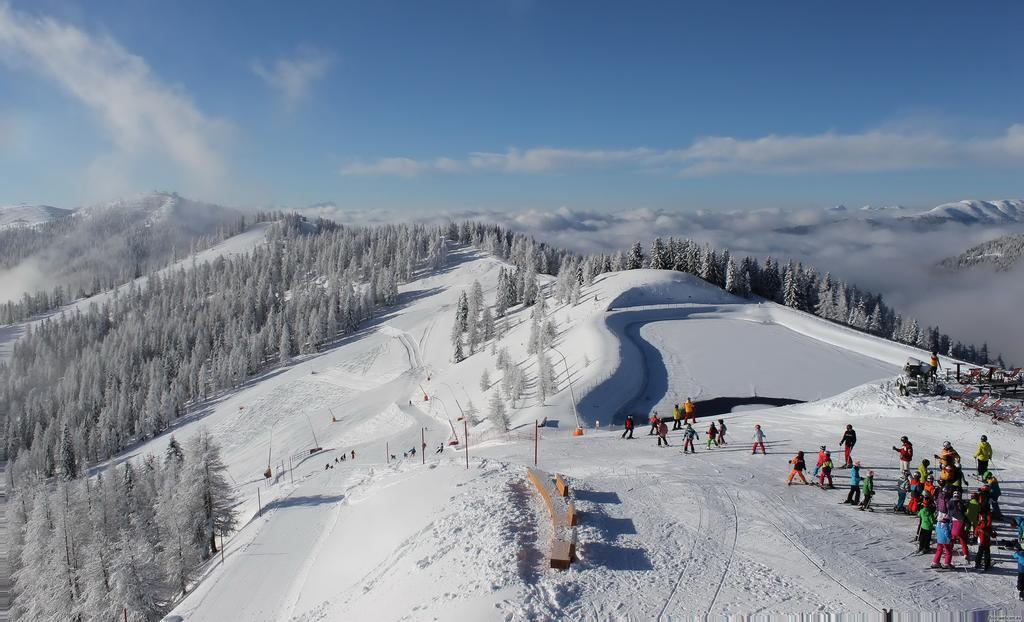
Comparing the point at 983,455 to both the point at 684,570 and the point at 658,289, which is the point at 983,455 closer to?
the point at 684,570

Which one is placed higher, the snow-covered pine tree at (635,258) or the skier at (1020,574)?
the snow-covered pine tree at (635,258)

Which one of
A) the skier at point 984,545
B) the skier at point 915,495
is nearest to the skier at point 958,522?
the skier at point 984,545

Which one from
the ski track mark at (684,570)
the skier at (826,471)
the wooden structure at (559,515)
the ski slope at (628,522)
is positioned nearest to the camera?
the ski track mark at (684,570)

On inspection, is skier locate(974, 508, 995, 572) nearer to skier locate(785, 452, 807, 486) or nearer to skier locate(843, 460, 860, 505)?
skier locate(843, 460, 860, 505)

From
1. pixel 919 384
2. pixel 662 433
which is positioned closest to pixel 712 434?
pixel 662 433

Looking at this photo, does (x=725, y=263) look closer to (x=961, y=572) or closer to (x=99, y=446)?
(x=961, y=572)

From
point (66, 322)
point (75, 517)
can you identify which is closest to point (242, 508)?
point (75, 517)

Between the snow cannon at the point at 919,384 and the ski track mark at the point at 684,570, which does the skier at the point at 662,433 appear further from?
the snow cannon at the point at 919,384
